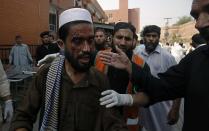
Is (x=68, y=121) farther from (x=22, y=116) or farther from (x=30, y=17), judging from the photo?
(x=30, y=17)

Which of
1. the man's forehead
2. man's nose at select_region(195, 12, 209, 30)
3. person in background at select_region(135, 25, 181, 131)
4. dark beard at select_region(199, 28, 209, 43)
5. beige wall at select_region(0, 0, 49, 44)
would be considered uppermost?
beige wall at select_region(0, 0, 49, 44)

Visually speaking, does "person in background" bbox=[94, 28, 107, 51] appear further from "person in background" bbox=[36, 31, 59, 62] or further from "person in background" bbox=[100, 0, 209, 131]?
"person in background" bbox=[100, 0, 209, 131]

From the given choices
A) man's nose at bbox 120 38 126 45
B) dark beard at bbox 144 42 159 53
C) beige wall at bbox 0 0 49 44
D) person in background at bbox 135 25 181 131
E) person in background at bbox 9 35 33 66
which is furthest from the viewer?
beige wall at bbox 0 0 49 44

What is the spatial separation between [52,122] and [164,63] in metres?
3.14

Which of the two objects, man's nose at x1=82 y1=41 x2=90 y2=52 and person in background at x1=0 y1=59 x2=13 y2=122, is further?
person in background at x1=0 y1=59 x2=13 y2=122

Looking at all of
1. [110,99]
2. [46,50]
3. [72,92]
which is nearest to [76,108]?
[72,92]

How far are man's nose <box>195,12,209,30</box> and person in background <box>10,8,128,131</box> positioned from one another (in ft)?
2.33

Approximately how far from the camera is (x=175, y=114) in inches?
174

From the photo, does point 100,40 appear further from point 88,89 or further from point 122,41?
point 88,89

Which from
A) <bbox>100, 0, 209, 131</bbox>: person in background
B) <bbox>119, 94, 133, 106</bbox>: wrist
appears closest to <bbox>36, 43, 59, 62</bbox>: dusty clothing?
<bbox>100, 0, 209, 131</bbox>: person in background

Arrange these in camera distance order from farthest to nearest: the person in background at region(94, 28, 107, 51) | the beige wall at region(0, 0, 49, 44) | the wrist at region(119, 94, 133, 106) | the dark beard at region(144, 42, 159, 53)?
the beige wall at region(0, 0, 49, 44)
the person in background at region(94, 28, 107, 51)
the dark beard at region(144, 42, 159, 53)
the wrist at region(119, 94, 133, 106)

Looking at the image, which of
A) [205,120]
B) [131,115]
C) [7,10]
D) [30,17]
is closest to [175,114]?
[131,115]

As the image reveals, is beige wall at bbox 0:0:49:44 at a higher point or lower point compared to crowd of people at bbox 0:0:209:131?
higher

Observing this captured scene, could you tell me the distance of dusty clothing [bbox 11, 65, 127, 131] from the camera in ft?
7.67
